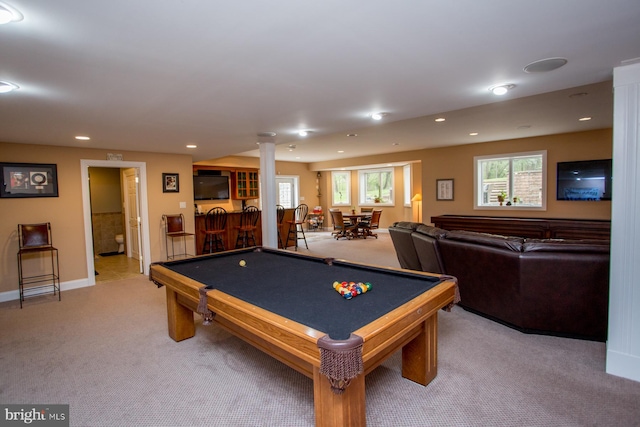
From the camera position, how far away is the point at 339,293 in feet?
6.95

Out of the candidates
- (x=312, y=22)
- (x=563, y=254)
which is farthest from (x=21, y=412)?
(x=563, y=254)

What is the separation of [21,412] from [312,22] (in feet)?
10.1

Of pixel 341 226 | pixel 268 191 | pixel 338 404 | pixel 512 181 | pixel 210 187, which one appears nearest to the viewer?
pixel 338 404

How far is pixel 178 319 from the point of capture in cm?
302

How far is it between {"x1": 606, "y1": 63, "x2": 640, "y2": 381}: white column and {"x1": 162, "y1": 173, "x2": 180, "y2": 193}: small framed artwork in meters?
6.26

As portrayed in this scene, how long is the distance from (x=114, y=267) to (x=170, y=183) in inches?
→ 83.8

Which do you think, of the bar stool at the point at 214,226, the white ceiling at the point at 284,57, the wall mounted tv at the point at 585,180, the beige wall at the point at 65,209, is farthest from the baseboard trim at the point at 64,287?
the wall mounted tv at the point at 585,180

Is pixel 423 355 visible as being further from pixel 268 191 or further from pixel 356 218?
pixel 356 218

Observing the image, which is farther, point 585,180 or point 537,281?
point 585,180

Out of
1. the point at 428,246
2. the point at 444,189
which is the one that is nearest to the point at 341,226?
the point at 444,189

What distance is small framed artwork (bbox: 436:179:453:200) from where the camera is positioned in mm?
7680

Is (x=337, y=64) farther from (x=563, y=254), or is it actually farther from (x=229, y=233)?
(x=229, y=233)

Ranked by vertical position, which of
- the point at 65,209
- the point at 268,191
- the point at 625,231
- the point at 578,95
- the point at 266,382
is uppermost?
the point at 578,95

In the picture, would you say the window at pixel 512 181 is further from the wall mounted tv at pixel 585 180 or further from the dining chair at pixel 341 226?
the dining chair at pixel 341 226
